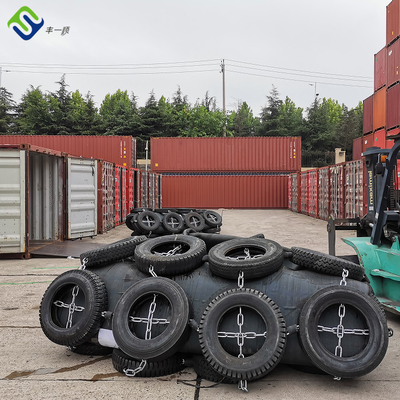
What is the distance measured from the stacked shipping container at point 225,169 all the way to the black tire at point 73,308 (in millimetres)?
24426

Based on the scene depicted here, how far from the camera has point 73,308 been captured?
411cm

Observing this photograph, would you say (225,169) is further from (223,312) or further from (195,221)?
(223,312)

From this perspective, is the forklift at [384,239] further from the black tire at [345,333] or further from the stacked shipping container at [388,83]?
the stacked shipping container at [388,83]

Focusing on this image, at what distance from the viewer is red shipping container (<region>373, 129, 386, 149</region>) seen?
17.1 meters

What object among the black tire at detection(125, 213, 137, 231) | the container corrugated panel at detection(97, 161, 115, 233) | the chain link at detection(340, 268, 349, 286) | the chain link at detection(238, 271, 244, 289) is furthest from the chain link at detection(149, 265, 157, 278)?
the container corrugated panel at detection(97, 161, 115, 233)

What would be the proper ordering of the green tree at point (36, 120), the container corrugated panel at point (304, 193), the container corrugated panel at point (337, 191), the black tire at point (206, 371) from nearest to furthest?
the black tire at point (206, 371), the container corrugated panel at point (337, 191), the container corrugated panel at point (304, 193), the green tree at point (36, 120)

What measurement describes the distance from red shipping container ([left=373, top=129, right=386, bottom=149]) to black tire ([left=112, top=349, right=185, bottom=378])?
1579 cm

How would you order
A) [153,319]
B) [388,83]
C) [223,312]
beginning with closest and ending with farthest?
1. [223,312]
2. [153,319]
3. [388,83]

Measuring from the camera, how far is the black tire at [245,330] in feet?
10.7

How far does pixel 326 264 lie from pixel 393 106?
527 inches

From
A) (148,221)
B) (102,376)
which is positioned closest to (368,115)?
(148,221)

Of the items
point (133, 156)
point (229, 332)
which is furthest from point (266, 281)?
point (133, 156)

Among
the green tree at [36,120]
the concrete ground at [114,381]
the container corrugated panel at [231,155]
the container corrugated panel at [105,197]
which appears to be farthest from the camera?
the green tree at [36,120]

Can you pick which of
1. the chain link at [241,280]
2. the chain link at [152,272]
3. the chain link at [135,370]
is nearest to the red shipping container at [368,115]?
the chain link at [241,280]
